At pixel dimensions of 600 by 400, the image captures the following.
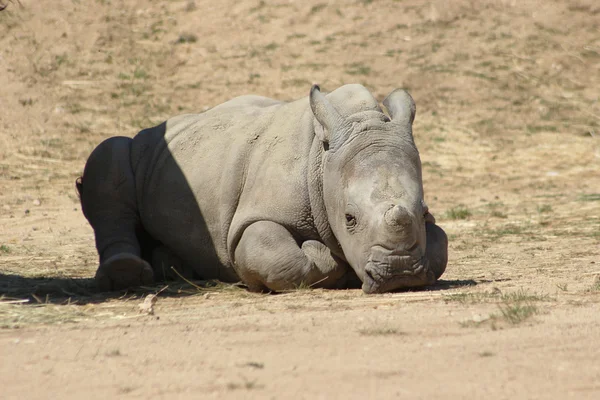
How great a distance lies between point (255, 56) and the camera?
18516 millimetres

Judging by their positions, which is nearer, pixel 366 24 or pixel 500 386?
pixel 500 386

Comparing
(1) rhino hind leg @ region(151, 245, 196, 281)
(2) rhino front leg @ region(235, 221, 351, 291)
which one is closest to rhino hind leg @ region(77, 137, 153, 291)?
(1) rhino hind leg @ region(151, 245, 196, 281)

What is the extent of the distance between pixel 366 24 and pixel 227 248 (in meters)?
12.4

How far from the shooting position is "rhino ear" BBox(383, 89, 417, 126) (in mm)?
7473

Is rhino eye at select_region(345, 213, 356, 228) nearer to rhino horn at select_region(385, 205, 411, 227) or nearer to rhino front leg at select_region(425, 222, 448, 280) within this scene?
rhino horn at select_region(385, 205, 411, 227)

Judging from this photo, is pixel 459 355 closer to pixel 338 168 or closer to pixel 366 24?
pixel 338 168

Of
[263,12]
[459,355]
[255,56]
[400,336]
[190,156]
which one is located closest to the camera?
[459,355]

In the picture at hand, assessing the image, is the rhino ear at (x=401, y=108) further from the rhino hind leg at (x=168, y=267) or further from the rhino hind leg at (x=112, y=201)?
the rhino hind leg at (x=112, y=201)

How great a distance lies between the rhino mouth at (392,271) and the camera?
6.77m

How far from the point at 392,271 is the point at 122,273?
84.0 inches

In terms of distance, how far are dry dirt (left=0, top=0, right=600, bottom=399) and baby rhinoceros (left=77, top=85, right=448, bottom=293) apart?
257mm

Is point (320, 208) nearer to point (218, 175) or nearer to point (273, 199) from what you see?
point (273, 199)

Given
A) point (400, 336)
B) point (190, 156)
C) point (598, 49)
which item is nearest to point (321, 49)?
point (598, 49)

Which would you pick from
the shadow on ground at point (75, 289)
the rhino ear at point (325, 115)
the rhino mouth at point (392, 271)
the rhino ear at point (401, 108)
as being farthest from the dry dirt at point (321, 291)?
the rhino ear at point (401, 108)
